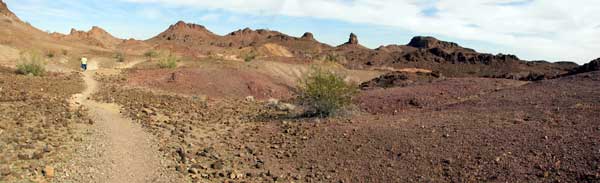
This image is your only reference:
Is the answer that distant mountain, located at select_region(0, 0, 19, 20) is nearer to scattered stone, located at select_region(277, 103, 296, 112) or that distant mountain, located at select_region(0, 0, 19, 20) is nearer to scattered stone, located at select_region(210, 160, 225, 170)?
scattered stone, located at select_region(277, 103, 296, 112)

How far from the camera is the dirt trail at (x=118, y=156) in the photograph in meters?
9.41

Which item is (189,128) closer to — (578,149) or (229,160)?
(229,160)

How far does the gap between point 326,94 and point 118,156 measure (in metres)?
6.79

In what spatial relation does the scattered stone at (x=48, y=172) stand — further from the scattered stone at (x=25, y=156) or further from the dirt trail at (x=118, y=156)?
the scattered stone at (x=25, y=156)

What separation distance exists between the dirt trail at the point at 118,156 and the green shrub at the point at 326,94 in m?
5.29

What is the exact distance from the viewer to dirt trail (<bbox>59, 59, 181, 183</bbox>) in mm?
9414

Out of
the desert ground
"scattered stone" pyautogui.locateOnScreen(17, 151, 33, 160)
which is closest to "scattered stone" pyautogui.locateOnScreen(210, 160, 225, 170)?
the desert ground

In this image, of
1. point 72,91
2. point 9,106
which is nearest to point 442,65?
point 72,91

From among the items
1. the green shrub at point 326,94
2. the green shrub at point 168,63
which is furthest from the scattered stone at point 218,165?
the green shrub at point 168,63

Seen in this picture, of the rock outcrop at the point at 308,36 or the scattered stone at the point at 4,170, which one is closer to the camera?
the scattered stone at the point at 4,170

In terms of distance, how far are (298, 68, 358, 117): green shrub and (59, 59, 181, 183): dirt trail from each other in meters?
5.29

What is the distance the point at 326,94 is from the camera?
50.4 feet

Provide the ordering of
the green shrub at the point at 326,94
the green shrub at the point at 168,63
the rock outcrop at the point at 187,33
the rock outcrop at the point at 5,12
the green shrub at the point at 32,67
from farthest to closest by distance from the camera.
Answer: the rock outcrop at the point at 187,33
the rock outcrop at the point at 5,12
the green shrub at the point at 168,63
the green shrub at the point at 32,67
the green shrub at the point at 326,94

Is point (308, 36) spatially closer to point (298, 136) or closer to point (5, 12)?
point (5, 12)
